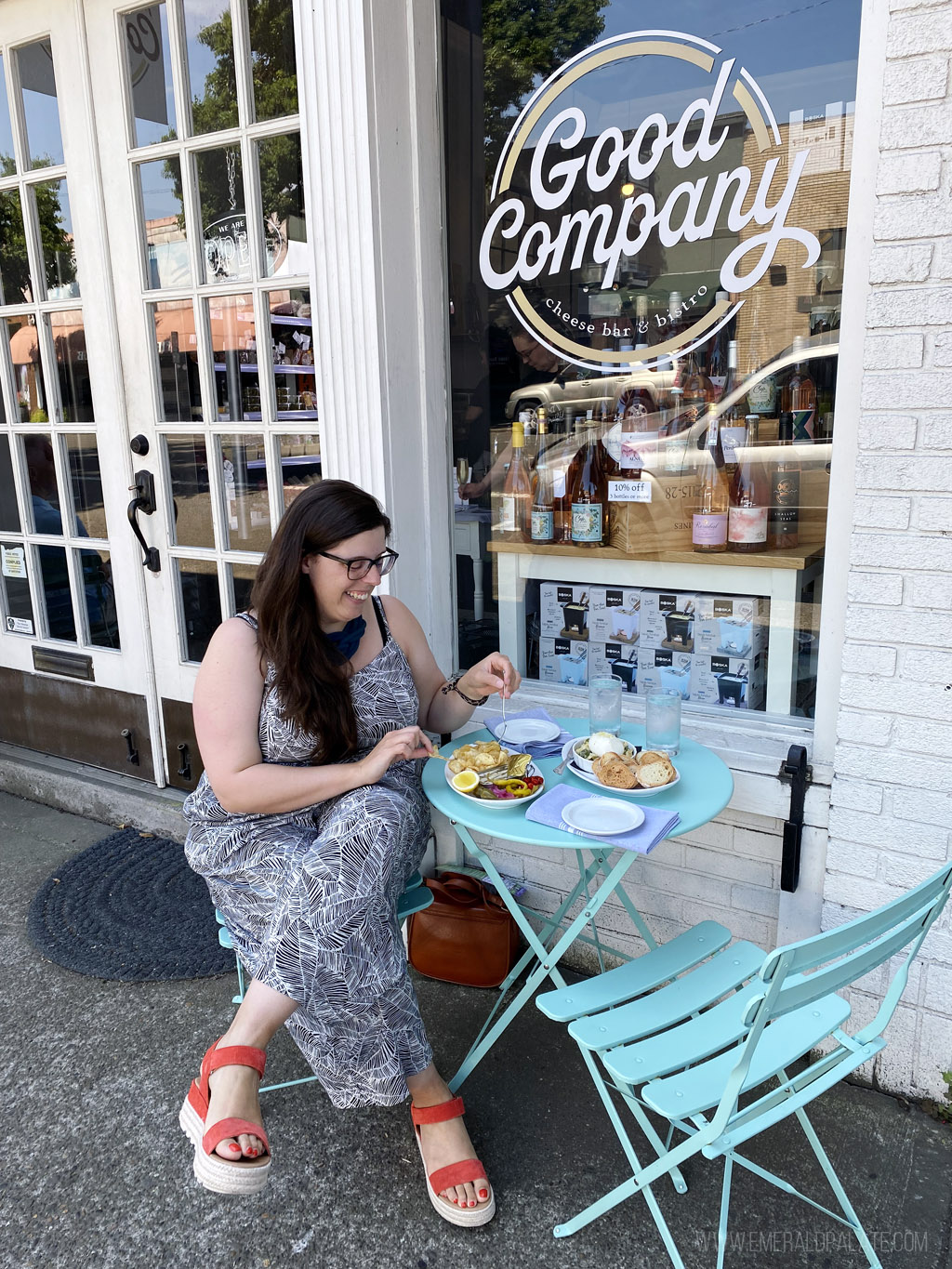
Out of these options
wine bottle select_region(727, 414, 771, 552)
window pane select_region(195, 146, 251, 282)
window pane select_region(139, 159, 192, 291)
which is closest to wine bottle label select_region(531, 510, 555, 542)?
wine bottle select_region(727, 414, 771, 552)

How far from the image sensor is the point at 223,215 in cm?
290

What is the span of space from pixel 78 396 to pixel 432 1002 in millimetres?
2527

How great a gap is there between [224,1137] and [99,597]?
7.92 ft

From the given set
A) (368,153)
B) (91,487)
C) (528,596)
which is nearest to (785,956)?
(528,596)

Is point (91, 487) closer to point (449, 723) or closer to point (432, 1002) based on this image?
point (449, 723)

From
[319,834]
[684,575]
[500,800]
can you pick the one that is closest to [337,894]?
[319,834]

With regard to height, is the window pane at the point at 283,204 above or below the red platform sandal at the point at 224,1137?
above

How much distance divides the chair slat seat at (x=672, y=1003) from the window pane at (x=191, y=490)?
2.15 meters

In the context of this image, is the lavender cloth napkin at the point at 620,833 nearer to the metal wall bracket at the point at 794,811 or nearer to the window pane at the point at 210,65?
the metal wall bracket at the point at 794,811

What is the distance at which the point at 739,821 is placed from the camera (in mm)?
2297

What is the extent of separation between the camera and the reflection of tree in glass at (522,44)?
2410mm

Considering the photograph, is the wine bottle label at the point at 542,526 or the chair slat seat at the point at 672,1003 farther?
the wine bottle label at the point at 542,526

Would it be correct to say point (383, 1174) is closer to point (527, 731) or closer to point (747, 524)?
point (527, 731)

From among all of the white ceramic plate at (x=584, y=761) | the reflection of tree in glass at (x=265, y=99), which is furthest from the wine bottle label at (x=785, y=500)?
the reflection of tree in glass at (x=265, y=99)
